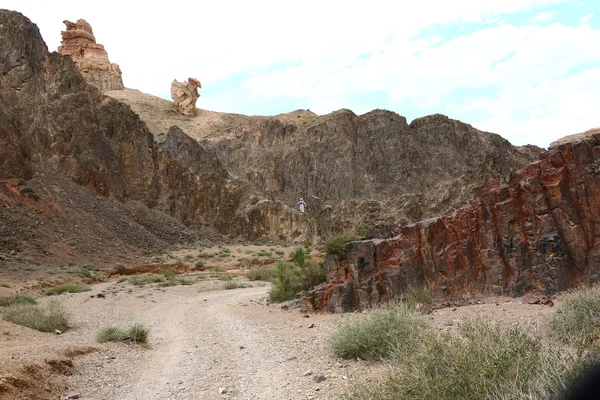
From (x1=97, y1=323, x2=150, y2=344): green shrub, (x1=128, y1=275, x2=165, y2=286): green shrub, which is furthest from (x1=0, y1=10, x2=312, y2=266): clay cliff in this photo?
(x1=97, y1=323, x2=150, y2=344): green shrub

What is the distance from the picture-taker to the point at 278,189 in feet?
278

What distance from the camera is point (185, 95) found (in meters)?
113

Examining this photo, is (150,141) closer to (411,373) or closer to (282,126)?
(282,126)

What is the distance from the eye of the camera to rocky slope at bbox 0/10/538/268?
146 feet

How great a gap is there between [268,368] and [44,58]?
5387cm

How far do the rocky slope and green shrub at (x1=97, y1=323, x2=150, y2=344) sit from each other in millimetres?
9341

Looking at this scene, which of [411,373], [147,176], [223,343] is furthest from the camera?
[147,176]

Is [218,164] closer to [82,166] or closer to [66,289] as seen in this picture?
[82,166]

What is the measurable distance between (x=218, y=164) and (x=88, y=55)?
63.8 metres

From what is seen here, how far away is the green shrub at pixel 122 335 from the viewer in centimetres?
1278

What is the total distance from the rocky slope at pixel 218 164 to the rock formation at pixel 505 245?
3.90 meters

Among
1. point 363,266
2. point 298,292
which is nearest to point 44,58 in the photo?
point 298,292

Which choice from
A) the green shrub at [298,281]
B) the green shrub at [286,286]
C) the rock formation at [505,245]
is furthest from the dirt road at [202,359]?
the green shrub at [286,286]

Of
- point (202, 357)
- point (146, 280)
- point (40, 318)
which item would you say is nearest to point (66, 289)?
point (146, 280)
